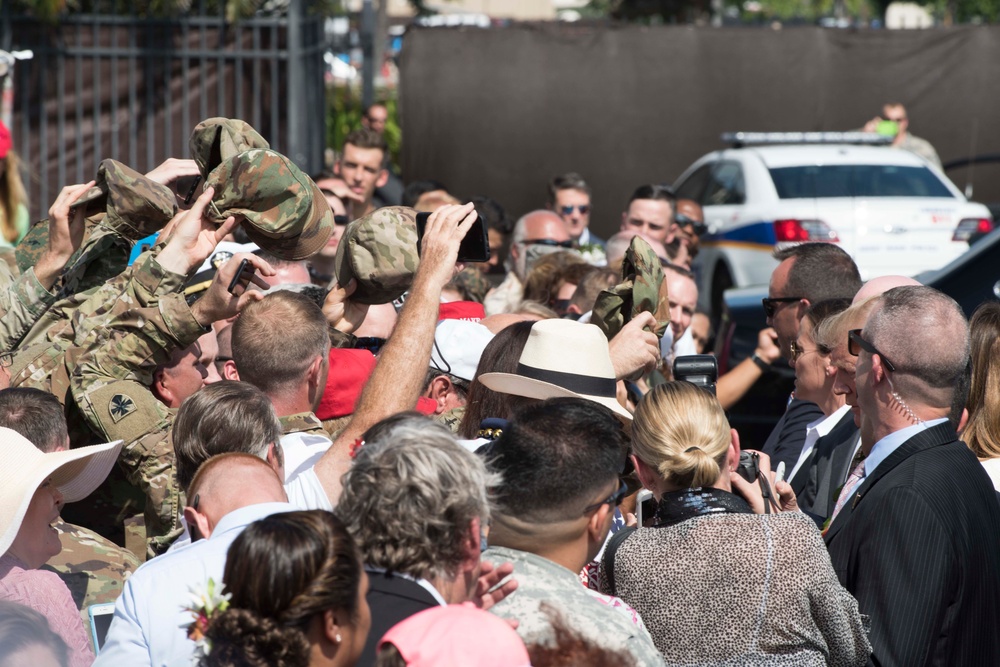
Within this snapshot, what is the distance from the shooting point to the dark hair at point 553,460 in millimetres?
2633

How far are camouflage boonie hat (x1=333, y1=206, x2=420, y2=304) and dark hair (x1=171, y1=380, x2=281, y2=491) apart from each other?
0.71 meters

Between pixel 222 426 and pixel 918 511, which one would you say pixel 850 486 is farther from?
pixel 222 426

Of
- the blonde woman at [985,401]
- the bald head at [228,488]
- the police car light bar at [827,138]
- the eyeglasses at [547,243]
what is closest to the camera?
the bald head at [228,488]

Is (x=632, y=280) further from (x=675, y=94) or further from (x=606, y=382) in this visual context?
(x=675, y=94)

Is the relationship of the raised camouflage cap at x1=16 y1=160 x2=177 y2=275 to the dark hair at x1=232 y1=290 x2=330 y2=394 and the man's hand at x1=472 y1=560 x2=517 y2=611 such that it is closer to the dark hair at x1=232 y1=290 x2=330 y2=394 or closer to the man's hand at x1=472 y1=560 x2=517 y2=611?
the dark hair at x1=232 y1=290 x2=330 y2=394

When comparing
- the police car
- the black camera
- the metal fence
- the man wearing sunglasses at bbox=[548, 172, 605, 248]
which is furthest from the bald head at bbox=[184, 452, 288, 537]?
the police car

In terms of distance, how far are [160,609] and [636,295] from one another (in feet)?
7.03

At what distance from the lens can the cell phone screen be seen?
3641 mm

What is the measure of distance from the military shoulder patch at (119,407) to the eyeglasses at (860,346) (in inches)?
89.3

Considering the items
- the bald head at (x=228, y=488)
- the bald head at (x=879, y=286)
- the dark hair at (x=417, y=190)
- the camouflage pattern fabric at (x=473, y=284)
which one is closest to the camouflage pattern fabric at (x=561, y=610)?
the bald head at (x=228, y=488)

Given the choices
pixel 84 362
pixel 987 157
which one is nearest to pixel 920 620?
pixel 84 362

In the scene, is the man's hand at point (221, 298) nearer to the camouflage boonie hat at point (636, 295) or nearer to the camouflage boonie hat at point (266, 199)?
the camouflage boonie hat at point (266, 199)

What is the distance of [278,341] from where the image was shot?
361 cm

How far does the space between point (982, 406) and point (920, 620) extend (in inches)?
41.6
